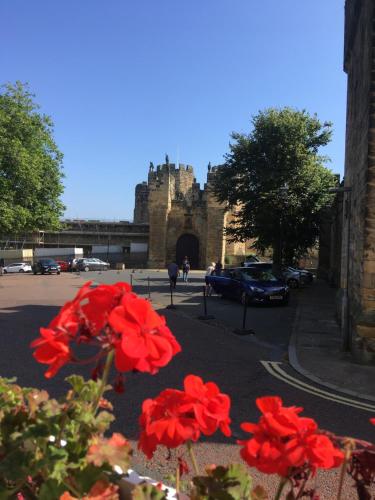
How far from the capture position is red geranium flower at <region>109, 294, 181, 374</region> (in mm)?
1173

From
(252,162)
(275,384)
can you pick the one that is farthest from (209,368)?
(252,162)

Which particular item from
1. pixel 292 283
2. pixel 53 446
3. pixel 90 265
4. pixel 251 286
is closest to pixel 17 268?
pixel 90 265

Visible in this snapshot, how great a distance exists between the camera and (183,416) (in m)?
1.40

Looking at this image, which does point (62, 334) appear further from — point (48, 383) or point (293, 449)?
point (48, 383)

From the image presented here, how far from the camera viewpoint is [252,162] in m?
24.2

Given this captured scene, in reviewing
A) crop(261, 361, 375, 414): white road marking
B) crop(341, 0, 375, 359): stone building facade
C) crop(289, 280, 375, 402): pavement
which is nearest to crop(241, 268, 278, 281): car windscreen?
crop(289, 280, 375, 402): pavement

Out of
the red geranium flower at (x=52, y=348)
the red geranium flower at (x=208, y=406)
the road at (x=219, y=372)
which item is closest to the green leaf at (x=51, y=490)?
the red geranium flower at (x=52, y=348)

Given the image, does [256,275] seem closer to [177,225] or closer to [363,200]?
[363,200]

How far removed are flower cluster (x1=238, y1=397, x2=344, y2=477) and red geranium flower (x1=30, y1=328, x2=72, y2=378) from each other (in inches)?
23.4

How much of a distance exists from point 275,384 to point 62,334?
20.7 feet

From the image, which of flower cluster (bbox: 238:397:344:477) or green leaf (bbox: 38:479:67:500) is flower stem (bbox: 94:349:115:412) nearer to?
green leaf (bbox: 38:479:67:500)

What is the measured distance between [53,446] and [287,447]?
26.8 inches

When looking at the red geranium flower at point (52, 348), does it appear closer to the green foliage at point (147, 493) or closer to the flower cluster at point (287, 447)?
the green foliage at point (147, 493)

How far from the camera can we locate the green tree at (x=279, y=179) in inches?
913
